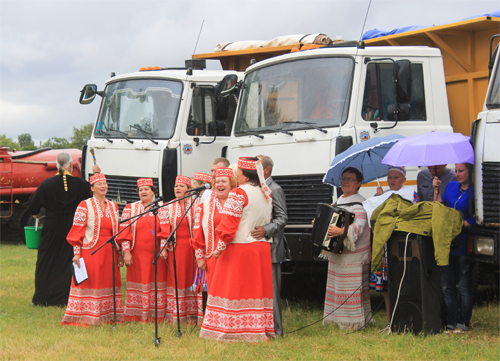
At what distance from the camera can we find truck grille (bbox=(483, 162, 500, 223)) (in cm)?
543

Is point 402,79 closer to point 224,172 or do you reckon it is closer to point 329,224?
point 329,224

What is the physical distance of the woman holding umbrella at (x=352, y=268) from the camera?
21.2 ft

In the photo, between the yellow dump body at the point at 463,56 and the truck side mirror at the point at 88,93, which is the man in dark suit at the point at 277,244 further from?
the truck side mirror at the point at 88,93

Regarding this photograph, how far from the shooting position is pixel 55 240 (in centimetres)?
Answer: 845

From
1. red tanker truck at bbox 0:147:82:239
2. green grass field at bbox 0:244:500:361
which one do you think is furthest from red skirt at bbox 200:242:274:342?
red tanker truck at bbox 0:147:82:239

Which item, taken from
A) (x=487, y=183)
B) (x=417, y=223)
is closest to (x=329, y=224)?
(x=417, y=223)

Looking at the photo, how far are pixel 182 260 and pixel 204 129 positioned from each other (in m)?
2.73

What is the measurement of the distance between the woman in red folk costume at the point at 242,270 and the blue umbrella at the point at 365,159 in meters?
1.10

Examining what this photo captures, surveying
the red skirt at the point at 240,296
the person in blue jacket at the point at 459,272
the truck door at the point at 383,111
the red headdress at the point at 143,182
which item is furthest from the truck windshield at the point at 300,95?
the red skirt at the point at 240,296

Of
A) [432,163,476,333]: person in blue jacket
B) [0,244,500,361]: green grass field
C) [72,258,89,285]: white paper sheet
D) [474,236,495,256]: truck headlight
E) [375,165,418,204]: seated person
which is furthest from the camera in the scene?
[72,258,89,285]: white paper sheet

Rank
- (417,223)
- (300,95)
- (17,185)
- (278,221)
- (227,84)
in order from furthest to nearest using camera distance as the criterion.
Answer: (17,185) < (227,84) < (300,95) < (278,221) < (417,223)

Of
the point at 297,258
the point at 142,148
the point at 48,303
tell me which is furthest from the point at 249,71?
the point at 48,303

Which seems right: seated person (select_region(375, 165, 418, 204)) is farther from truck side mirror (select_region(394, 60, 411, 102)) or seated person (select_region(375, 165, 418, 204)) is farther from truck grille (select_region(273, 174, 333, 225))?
truck side mirror (select_region(394, 60, 411, 102))

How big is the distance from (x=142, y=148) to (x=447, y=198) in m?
4.64
